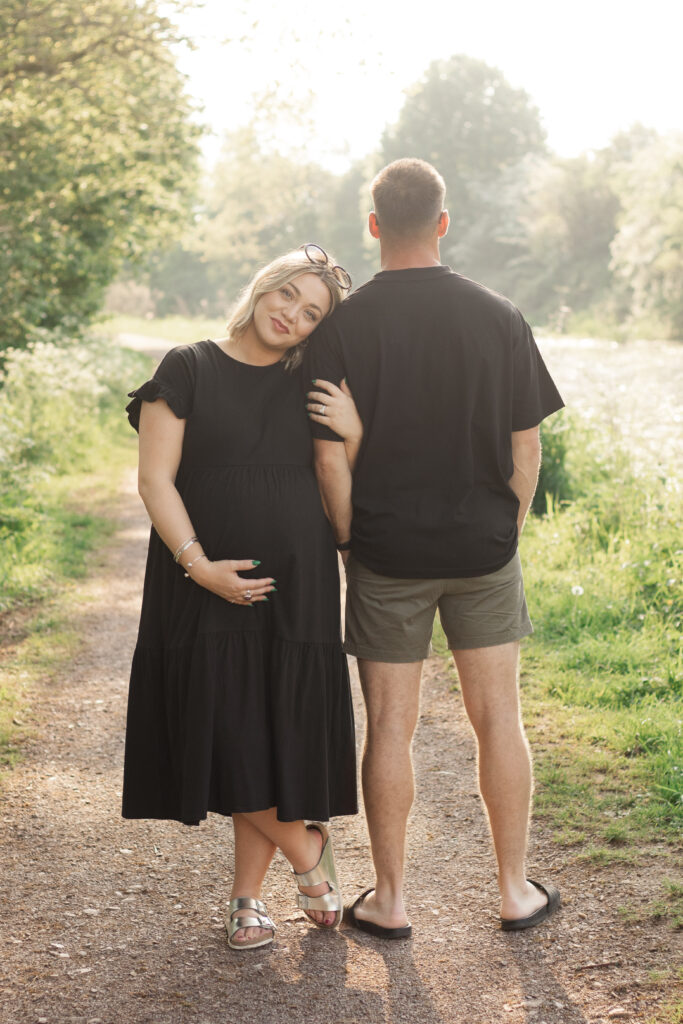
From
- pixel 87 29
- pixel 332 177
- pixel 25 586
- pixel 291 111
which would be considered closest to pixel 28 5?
pixel 87 29

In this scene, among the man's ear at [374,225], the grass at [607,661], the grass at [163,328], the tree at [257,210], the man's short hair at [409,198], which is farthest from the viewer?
the tree at [257,210]

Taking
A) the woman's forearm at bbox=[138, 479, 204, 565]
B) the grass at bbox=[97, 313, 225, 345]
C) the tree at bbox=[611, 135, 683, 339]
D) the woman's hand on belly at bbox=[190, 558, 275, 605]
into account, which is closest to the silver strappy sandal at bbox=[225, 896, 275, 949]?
the woman's hand on belly at bbox=[190, 558, 275, 605]

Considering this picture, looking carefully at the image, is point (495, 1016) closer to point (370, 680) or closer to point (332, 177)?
point (370, 680)

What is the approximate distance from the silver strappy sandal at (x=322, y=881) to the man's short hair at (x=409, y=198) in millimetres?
1918

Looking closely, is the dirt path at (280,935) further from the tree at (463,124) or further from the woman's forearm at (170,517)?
the tree at (463,124)

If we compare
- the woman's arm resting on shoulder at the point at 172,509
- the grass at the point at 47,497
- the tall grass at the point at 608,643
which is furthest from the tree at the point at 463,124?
the woman's arm resting on shoulder at the point at 172,509

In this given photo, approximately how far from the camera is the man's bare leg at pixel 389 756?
3176 millimetres

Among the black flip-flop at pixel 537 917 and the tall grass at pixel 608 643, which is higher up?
the tall grass at pixel 608 643

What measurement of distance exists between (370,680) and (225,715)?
0.48 metres

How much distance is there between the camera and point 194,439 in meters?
3.01

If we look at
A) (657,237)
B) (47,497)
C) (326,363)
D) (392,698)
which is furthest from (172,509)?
(657,237)

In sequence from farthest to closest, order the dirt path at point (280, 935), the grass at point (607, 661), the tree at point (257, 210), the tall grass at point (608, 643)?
the tree at point (257, 210) < the tall grass at point (608, 643) < the grass at point (607, 661) < the dirt path at point (280, 935)

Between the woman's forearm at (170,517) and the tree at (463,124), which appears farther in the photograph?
the tree at (463,124)

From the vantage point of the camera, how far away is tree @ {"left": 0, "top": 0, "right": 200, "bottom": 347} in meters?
9.77
